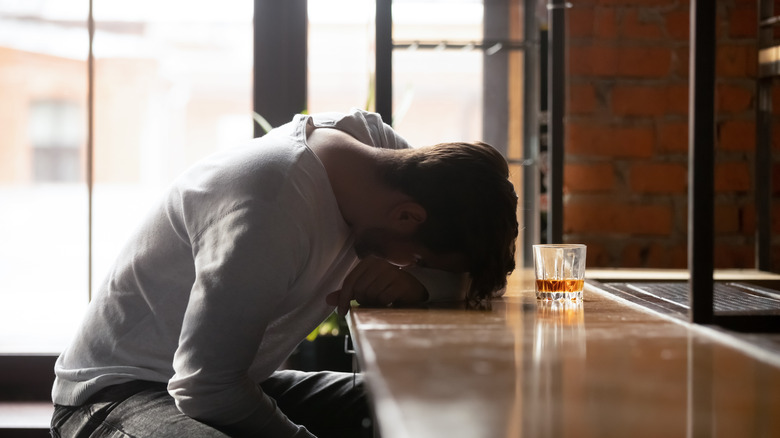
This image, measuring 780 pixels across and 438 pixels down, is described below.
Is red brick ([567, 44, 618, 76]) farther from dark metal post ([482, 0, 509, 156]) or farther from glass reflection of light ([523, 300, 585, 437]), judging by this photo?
glass reflection of light ([523, 300, 585, 437])

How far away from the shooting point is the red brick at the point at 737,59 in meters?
2.05

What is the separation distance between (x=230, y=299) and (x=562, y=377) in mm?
484

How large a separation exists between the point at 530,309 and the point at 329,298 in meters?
0.30

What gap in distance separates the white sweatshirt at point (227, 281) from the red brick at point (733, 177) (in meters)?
1.00

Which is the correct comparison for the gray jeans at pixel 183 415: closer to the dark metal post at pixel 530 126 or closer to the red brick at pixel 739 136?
the dark metal post at pixel 530 126

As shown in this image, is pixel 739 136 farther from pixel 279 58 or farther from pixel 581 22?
pixel 279 58

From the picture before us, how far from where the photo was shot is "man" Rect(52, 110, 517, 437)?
1.06 metres

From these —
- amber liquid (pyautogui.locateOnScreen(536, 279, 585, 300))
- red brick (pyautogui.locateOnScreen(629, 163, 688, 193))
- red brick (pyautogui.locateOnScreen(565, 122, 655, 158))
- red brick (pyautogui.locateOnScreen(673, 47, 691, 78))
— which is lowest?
amber liquid (pyautogui.locateOnScreen(536, 279, 585, 300))

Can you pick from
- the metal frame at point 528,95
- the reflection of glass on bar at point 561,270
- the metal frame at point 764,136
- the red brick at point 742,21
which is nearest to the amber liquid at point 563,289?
the reflection of glass on bar at point 561,270

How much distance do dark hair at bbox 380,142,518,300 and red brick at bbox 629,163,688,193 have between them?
946 millimetres

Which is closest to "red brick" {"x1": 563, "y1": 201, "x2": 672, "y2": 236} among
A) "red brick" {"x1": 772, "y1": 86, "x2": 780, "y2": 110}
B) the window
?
"red brick" {"x1": 772, "y1": 86, "x2": 780, "y2": 110}

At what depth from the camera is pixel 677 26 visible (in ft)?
6.81

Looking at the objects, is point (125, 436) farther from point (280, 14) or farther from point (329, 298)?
point (280, 14)

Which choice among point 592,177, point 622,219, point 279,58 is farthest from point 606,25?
point 279,58
